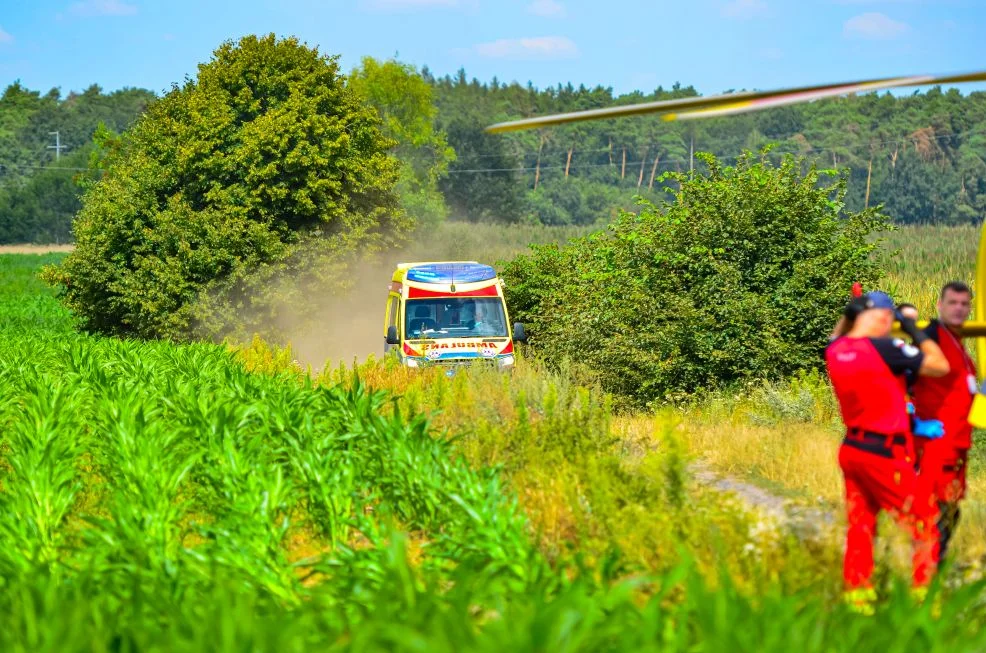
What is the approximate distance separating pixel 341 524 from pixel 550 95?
183 metres

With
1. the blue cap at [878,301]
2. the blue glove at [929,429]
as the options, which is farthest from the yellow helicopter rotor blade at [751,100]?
the blue glove at [929,429]

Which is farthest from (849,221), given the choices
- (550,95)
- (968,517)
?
(550,95)

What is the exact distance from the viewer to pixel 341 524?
8.55 metres

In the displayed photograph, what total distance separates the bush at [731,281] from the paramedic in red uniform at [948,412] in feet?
37.1

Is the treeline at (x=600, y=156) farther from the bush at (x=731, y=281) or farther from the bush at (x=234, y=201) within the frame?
the bush at (x=731, y=281)

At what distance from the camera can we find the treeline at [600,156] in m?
98.5

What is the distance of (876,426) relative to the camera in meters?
6.99

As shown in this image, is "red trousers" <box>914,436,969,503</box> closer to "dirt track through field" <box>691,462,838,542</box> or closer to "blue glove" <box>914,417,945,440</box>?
"blue glove" <box>914,417,945,440</box>

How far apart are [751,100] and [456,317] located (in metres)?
18.1

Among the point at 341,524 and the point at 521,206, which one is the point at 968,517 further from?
the point at 521,206

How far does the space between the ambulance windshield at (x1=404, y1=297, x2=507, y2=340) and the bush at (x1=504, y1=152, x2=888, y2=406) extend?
1886 millimetres

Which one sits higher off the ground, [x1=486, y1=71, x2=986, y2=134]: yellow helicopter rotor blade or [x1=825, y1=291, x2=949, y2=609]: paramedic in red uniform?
[x1=486, y1=71, x2=986, y2=134]: yellow helicopter rotor blade

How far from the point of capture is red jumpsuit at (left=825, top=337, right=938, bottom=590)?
6.95 metres

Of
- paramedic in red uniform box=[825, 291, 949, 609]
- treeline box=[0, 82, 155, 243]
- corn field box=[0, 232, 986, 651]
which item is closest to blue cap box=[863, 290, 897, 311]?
paramedic in red uniform box=[825, 291, 949, 609]
